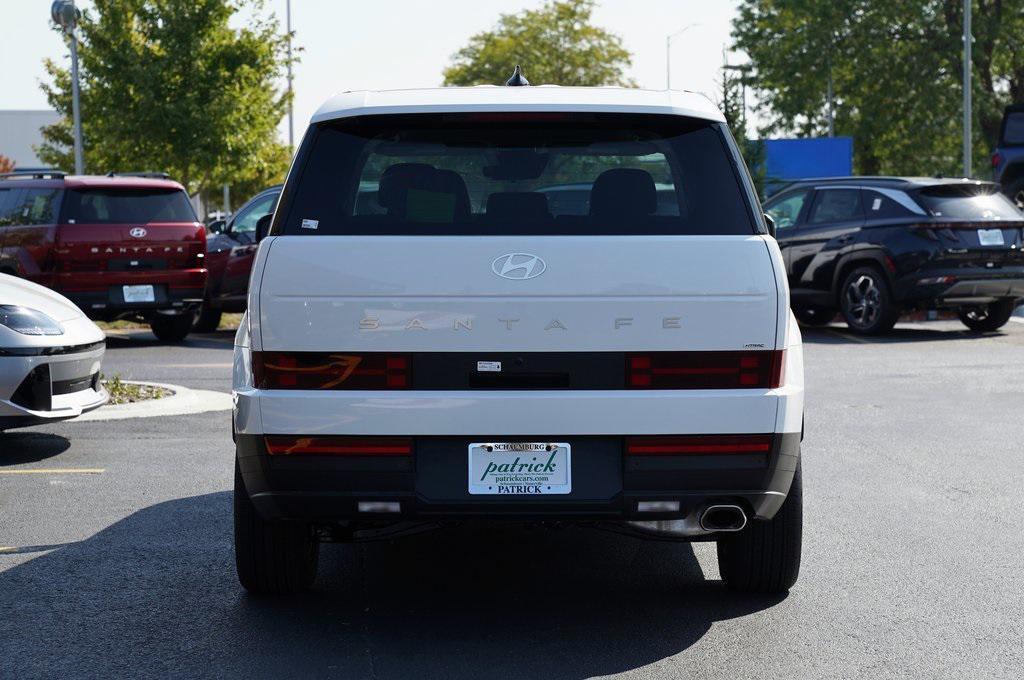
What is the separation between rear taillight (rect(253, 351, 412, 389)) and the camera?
16.6ft

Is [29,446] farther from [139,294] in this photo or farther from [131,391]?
[139,294]

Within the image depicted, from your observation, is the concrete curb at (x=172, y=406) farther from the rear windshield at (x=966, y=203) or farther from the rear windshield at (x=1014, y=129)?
the rear windshield at (x=1014, y=129)

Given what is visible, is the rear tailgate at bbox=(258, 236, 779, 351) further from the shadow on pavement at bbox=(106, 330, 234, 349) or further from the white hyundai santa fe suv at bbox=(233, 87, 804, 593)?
the shadow on pavement at bbox=(106, 330, 234, 349)

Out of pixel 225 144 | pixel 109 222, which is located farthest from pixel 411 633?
pixel 225 144

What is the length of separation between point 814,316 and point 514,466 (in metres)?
15.6

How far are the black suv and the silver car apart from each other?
10.3 meters

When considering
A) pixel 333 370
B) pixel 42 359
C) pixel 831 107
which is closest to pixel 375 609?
pixel 333 370

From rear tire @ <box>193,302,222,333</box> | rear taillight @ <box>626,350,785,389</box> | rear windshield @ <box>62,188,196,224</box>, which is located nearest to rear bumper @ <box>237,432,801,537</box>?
rear taillight @ <box>626,350,785,389</box>

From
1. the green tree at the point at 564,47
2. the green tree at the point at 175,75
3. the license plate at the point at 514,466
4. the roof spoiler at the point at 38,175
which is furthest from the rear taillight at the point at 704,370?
the green tree at the point at 564,47

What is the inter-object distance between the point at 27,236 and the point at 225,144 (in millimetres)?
19977

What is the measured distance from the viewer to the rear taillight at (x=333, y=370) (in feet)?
16.6

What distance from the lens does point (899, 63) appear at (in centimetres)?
4319

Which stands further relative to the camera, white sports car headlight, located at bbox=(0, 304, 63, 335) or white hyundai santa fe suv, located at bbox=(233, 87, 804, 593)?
white sports car headlight, located at bbox=(0, 304, 63, 335)

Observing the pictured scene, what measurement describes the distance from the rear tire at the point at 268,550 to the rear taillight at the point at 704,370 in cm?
136
